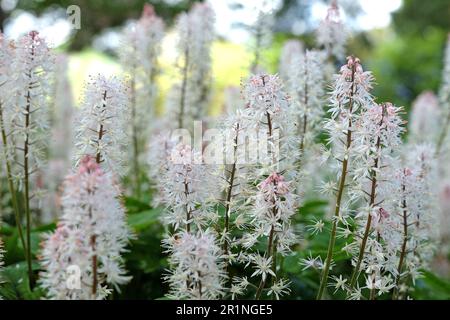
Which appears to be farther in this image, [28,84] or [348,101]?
[28,84]

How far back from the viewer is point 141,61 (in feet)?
16.3

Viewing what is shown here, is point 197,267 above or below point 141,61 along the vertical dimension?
below

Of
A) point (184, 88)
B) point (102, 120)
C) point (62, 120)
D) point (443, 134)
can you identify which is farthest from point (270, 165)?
point (62, 120)

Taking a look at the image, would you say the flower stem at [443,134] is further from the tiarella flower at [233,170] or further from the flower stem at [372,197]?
the tiarella flower at [233,170]

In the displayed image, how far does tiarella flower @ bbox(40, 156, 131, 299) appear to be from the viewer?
7.34 feet

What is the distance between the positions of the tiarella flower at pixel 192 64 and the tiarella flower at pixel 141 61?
0.22 metres

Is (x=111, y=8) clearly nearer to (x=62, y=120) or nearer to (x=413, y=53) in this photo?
(x=62, y=120)

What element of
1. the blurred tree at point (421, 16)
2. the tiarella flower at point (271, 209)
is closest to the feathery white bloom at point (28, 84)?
the tiarella flower at point (271, 209)

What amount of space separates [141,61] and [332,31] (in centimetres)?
157

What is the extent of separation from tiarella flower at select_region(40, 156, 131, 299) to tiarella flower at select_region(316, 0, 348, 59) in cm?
284

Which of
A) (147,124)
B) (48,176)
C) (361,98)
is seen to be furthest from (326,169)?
(361,98)

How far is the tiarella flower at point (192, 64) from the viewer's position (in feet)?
16.1
